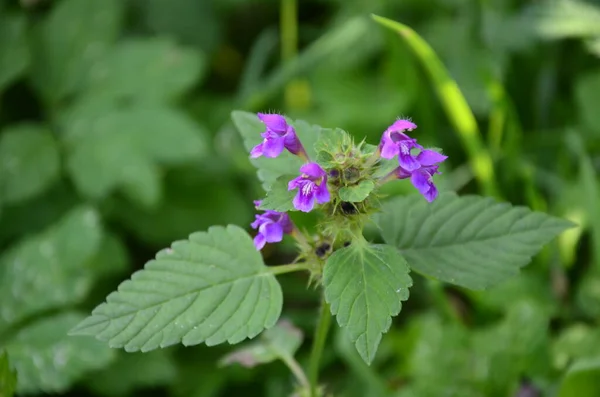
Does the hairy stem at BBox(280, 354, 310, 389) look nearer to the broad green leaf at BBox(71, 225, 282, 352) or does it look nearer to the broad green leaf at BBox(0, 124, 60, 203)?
the broad green leaf at BBox(71, 225, 282, 352)

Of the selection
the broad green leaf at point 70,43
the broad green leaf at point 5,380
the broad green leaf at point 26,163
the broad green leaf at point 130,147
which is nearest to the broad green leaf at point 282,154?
the broad green leaf at point 5,380

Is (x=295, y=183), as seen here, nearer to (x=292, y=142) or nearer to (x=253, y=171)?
(x=292, y=142)

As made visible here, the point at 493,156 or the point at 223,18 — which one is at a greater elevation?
the point at 223,18

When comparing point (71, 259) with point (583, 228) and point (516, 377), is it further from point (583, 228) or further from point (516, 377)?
point (583, 228)

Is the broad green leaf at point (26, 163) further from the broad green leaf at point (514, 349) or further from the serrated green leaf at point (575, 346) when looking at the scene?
the serrated green leaf at point (575, 346)

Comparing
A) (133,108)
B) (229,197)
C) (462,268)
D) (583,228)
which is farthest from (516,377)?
(133,108)

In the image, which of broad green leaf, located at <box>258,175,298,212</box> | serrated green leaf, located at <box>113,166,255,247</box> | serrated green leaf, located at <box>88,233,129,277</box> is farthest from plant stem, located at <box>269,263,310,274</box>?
serrated green leaf, located at <box>113,166,255,247</box>
